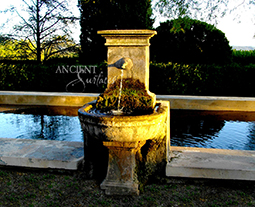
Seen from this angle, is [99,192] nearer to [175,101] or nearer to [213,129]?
[213,129]

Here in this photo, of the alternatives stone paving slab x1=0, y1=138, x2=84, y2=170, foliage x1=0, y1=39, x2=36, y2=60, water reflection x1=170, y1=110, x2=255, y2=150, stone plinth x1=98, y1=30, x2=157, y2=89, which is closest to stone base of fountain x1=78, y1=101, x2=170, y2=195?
stone paving slab x1=0, y1=138, x2=84, y2=170

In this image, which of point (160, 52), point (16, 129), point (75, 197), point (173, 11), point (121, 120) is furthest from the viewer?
point (160, 52)

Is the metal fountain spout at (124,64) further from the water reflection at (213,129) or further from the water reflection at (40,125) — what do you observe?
the water reflection at (40,125)

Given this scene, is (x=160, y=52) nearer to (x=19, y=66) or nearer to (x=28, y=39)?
(x=19, y=66)

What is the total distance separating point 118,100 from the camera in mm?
2941

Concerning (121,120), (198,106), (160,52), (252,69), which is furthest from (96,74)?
(121,120)

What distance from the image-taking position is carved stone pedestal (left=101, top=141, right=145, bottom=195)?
2631 mm

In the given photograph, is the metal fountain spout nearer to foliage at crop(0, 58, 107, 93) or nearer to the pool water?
the pool water

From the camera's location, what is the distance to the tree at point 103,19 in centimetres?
1216

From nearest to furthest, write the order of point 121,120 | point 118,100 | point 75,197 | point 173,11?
point 121,120, point 75,197, point 118,100, point 173,11

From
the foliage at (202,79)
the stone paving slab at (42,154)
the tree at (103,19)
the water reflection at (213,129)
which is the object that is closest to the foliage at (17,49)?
the tree at (103,19)

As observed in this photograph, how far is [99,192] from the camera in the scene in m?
2.65

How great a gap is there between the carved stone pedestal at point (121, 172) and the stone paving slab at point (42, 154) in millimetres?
483

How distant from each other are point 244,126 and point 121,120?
438 centimetres
